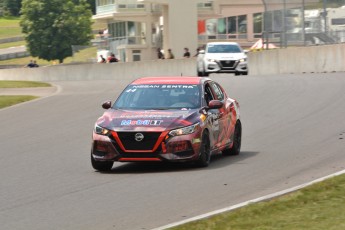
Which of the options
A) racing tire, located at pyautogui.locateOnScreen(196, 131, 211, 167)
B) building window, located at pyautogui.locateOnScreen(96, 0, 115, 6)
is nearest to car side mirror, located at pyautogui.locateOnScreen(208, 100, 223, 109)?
racing tire, located at pyautogui.locateOnScreen(196, 131, 211, 167)

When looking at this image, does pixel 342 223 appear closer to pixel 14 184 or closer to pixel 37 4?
pixel 14 184

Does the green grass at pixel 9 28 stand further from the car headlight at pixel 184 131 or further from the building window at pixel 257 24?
the car headlight at pixel 184 131

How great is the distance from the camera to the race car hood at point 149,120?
1437cm

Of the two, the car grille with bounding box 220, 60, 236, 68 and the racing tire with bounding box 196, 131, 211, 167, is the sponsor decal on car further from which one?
the car grille with bounding box 220, 60, 236, 68

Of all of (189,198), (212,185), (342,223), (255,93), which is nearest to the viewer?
(342,223)

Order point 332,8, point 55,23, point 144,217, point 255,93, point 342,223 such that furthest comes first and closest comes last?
point 55,23 < point 332,8 < point 255,93 < point 144,217 < point 342,223

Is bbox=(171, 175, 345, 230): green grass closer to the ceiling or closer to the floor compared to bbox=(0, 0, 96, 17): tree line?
closer to the ceiling

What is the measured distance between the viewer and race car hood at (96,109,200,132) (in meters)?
14.4

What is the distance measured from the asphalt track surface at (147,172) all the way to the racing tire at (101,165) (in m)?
0.10

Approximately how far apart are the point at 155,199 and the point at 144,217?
4.20 feet

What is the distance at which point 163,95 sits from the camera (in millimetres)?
15555

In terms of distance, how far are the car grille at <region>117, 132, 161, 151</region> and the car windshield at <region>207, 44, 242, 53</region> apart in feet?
99.2

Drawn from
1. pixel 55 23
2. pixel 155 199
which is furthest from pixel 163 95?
pixel 55 23

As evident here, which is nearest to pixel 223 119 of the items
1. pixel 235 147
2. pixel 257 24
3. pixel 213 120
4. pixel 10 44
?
pixel 213 120
